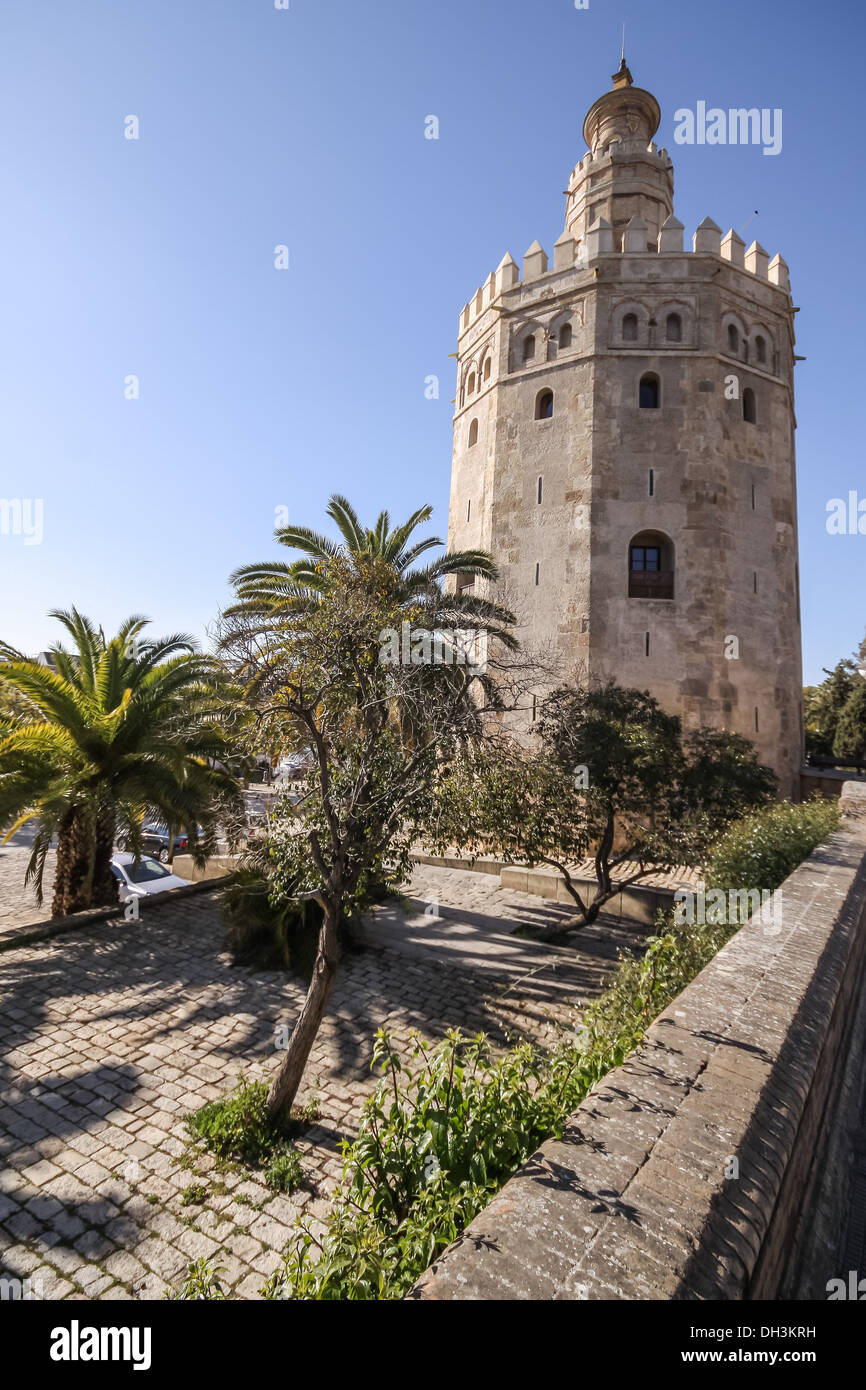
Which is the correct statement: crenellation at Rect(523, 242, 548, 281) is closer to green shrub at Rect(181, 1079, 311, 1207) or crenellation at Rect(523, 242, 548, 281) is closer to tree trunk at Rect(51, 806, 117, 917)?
tree trunk at Rect(51, 806, 117, 917)

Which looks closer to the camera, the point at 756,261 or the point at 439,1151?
the point at 439,1151

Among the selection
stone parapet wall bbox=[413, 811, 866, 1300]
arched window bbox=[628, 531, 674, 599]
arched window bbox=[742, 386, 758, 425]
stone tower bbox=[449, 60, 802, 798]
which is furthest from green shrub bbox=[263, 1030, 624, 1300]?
arched window bbox=[742, 386, 758, 425]

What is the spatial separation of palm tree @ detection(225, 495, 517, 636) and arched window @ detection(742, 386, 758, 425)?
35.0 ft

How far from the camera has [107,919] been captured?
9789 mm

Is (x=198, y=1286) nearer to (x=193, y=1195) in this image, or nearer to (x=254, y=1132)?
(x=193, y=1195)

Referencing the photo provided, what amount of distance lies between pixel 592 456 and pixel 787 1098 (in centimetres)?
1688

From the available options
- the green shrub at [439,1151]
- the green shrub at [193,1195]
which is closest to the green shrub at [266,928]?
the green shrub at [193,1195]

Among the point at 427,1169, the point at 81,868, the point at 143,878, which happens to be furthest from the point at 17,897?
the point at 427,1169

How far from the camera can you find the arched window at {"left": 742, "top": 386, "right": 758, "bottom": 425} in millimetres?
18125

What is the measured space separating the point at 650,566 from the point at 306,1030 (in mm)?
15646

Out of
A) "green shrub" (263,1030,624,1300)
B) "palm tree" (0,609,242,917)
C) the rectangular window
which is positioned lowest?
"green shrub" (263,1030,624,1300)

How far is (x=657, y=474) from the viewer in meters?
17.2
